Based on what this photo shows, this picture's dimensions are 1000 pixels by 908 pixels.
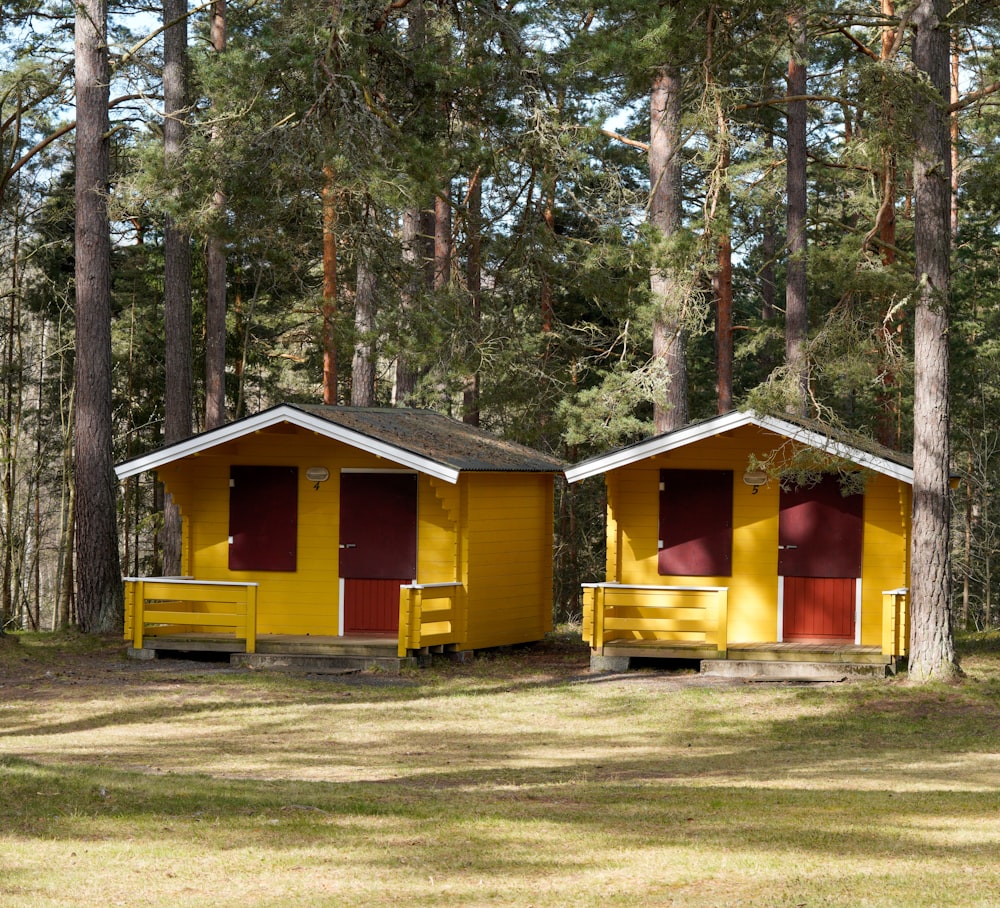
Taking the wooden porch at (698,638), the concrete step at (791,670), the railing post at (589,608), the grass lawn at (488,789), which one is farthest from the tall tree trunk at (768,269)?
the grass lawn at (488,789)

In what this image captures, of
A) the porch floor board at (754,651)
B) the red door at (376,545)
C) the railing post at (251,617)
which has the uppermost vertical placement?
the red door at (376,545)

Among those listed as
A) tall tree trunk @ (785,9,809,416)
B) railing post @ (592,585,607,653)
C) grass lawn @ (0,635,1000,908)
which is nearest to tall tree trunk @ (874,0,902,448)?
tall tree trunk @ (785,9,809,416)

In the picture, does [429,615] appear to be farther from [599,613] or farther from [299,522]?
[299,522]

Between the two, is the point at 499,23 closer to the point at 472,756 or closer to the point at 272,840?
the point at 472,756

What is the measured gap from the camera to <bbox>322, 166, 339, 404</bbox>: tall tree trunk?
1661 centimetres

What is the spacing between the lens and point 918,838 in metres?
6.91

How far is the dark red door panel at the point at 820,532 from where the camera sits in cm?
1534

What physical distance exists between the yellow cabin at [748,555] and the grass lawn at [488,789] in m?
0.69

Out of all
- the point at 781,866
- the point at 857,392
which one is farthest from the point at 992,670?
the point at 857,392

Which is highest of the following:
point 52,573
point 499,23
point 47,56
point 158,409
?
point 47,56

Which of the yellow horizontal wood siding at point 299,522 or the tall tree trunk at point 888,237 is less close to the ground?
the tall tree trunk at point 888,237

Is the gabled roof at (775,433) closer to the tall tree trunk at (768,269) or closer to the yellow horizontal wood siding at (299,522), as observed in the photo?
the yellow horizontal wood siding at (299,522)

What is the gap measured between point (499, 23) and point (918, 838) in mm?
11386

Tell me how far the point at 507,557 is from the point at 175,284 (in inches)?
265
